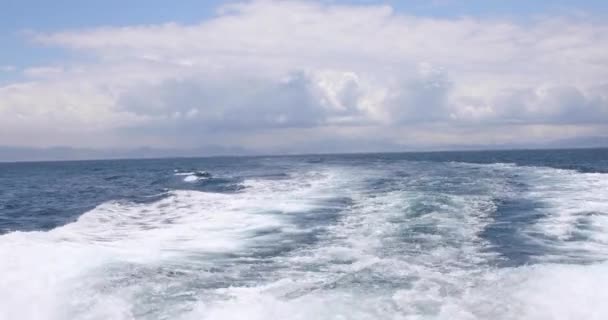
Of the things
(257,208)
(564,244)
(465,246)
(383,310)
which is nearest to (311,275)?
(383,310)

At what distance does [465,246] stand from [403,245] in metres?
2.14

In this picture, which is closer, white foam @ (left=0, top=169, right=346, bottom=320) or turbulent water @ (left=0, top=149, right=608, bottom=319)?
turbulent water @ (left=0, top=149, right=608, bottom=319)

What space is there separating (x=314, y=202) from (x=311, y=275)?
18148 millimetres

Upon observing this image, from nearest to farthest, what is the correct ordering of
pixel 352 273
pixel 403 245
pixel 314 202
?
pixel 352 273, pixel 403 245, pixel 314 202

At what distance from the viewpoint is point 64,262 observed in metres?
16.2

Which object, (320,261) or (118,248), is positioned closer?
(320,261)

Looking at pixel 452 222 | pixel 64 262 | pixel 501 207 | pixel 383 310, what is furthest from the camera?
pixel 501 207

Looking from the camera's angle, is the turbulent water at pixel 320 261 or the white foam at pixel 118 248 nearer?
the turbulent water at pixel 320 261

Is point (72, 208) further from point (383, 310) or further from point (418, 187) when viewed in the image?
point (383, 310)

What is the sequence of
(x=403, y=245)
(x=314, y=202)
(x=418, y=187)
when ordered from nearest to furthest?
(x=403, y=245) → (x=314, y=202) → (x=418, y=187)

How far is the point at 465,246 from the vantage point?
741 inches

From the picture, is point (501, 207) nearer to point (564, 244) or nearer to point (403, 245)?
point (564, 244)

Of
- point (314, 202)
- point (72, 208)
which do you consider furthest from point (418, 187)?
point (72, 208)

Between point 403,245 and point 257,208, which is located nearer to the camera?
point 403,245
